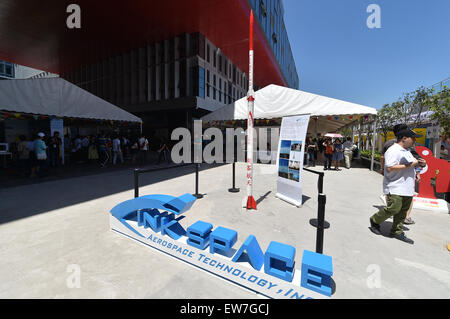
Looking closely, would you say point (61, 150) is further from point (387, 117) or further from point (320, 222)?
point (387, 117)

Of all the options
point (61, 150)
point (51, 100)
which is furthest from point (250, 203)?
point (61, 150)

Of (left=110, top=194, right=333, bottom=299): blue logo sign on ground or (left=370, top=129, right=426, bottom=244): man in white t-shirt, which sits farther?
(left=370, top=129, right=426, bottom=244): man in white t-shirt

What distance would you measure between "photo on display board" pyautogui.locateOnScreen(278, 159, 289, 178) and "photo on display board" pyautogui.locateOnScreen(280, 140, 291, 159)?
134mm

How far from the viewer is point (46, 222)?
3902 mm

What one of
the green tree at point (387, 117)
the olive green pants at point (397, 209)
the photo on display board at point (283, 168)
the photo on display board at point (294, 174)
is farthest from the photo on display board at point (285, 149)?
the green tree at point (387, 117)

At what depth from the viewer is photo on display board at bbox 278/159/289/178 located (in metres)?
5.28

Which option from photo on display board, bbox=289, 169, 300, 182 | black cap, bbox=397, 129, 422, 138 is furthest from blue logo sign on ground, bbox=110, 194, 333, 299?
photo on display board, bbox=289, 169, 300, 182

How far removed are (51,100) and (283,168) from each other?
10902mm

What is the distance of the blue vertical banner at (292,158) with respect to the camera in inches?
188

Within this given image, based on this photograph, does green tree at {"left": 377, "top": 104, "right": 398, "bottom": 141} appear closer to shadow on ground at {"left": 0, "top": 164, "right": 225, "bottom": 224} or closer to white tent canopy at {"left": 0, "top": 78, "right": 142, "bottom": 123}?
shadow on ground at {"left": 0, "top": 164, "right": 225, "bottom": 224}

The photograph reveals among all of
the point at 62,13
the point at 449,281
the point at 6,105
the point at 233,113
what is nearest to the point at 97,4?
the point at 62,13

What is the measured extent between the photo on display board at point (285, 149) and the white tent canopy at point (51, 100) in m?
10.1
